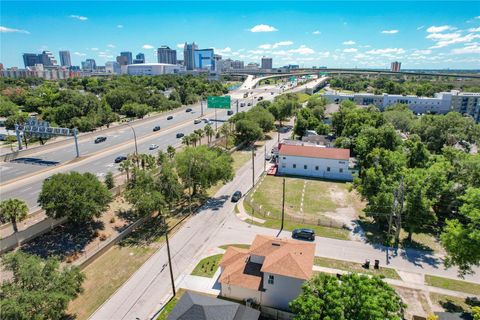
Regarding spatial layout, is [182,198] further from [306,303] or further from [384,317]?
[384,317]

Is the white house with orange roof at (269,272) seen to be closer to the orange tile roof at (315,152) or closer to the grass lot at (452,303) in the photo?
the grass lot at (452,303)

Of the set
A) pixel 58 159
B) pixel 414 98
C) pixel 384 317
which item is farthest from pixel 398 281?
pixel 414 98

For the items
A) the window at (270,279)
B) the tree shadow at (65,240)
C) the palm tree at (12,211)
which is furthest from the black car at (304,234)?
the palm tree at (12,211)

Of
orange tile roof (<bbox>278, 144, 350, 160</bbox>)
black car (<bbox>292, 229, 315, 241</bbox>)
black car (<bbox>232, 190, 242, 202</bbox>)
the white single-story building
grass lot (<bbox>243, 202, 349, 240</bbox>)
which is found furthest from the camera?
orange tile roof (<bbox>278, 144, 350, 160</bbox>)

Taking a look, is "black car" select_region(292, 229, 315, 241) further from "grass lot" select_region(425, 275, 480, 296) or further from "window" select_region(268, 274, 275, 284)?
"grass lot" select_region(425, 275, 480, 296)

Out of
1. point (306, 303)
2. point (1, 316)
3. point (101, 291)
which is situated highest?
point (306, 303)

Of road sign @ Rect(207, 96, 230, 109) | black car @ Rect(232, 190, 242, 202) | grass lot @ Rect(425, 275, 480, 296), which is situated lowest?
grass lot @ Rect(425, 275, 480, 296)

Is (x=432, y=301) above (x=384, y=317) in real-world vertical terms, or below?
below

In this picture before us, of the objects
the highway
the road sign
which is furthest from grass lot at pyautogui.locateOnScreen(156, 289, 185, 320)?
the road sign

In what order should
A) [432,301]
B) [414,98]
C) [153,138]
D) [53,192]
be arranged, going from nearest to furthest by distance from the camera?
[432,301] → [53,192] → [153,138] → [414,98]
